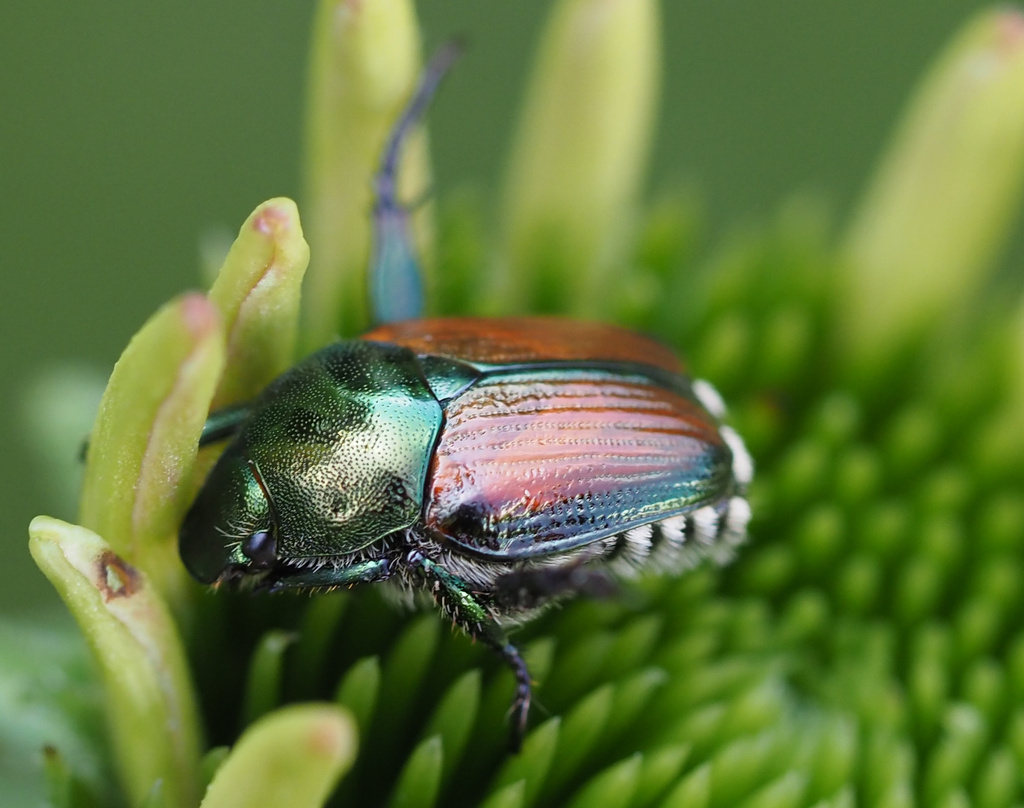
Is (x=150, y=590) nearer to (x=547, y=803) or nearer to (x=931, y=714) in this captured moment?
(x=547, y=803)

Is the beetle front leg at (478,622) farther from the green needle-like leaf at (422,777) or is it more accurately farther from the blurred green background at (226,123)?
the blurred green background at (226,123)

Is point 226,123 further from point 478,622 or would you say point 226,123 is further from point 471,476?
point 478,622

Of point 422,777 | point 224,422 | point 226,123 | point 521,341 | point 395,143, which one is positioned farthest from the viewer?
point 226,123

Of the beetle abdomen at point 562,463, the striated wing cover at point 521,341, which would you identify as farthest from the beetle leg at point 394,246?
the beetle abdomen at point 562,463

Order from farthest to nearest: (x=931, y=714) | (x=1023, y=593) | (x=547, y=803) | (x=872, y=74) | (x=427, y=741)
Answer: (x=872, y=74), (x=1023, y=593), (x=931, y=714), (x=547, y=803), (x=427, y=741)

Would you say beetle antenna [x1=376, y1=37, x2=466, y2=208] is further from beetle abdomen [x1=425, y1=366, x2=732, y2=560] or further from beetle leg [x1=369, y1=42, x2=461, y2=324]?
beetle abdomen [x1=425, y1=366, x2=732, y2=560]

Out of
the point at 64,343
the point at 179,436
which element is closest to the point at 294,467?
the point at 179,436

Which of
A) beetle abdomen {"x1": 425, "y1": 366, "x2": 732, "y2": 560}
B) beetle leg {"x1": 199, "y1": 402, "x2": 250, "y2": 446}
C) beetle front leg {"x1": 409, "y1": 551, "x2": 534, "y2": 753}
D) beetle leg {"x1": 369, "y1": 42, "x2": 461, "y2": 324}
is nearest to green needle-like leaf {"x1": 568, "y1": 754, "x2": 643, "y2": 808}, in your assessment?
beetle front leg {"x1": 409, "y1": 551, "x2": 534, "y2": 753}

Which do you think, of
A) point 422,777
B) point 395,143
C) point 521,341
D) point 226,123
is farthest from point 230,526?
point 226,123
